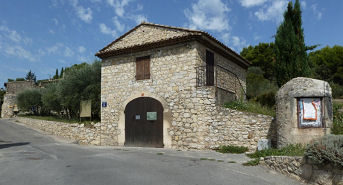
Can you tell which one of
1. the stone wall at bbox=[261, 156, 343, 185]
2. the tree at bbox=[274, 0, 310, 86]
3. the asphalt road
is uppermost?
the tree at bbox=[274, 0, 310, 86]

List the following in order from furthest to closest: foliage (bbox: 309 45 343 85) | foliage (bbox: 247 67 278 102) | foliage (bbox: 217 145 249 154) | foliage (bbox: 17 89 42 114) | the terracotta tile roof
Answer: foliage (bbox: 17 89 42 114) → foliage (bbox: 309 45 343 85) → foliage (bbox: 247 67 278 102) → the terracotta tile roof → foliage (bbox: 217 145 249 154)

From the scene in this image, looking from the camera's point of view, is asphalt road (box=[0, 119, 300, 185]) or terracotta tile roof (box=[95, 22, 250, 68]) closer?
asphalt road (box=[0, 119, 300, 185])

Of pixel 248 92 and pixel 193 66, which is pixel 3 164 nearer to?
pixel 193 66

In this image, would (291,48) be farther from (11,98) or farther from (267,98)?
(11,98)

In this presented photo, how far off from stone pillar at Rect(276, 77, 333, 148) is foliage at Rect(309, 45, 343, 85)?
17950 millimetres

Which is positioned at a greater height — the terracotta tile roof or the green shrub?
the terracotta tile roof

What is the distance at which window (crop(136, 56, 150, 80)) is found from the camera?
503 inches

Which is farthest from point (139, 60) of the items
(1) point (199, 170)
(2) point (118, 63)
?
(1) point (199, 170)

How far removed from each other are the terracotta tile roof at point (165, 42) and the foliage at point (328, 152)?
6897 millimetres

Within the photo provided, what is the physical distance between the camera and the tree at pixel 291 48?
13.1 m

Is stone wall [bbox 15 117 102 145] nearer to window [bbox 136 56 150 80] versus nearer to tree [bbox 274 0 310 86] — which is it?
window [bbox 136 56 150 80]

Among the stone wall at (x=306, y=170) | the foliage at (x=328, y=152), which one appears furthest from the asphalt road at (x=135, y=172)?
the foliage at (x=328, y=152)

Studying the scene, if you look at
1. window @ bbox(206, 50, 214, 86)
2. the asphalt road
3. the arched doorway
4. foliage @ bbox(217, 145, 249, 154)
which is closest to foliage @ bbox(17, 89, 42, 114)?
the arched doorway

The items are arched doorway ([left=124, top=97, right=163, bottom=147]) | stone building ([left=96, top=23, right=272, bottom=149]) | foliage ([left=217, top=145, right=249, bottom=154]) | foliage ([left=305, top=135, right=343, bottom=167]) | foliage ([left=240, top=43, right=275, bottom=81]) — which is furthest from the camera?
foliage ([left=240, top=43, right=275, bottom=81])
